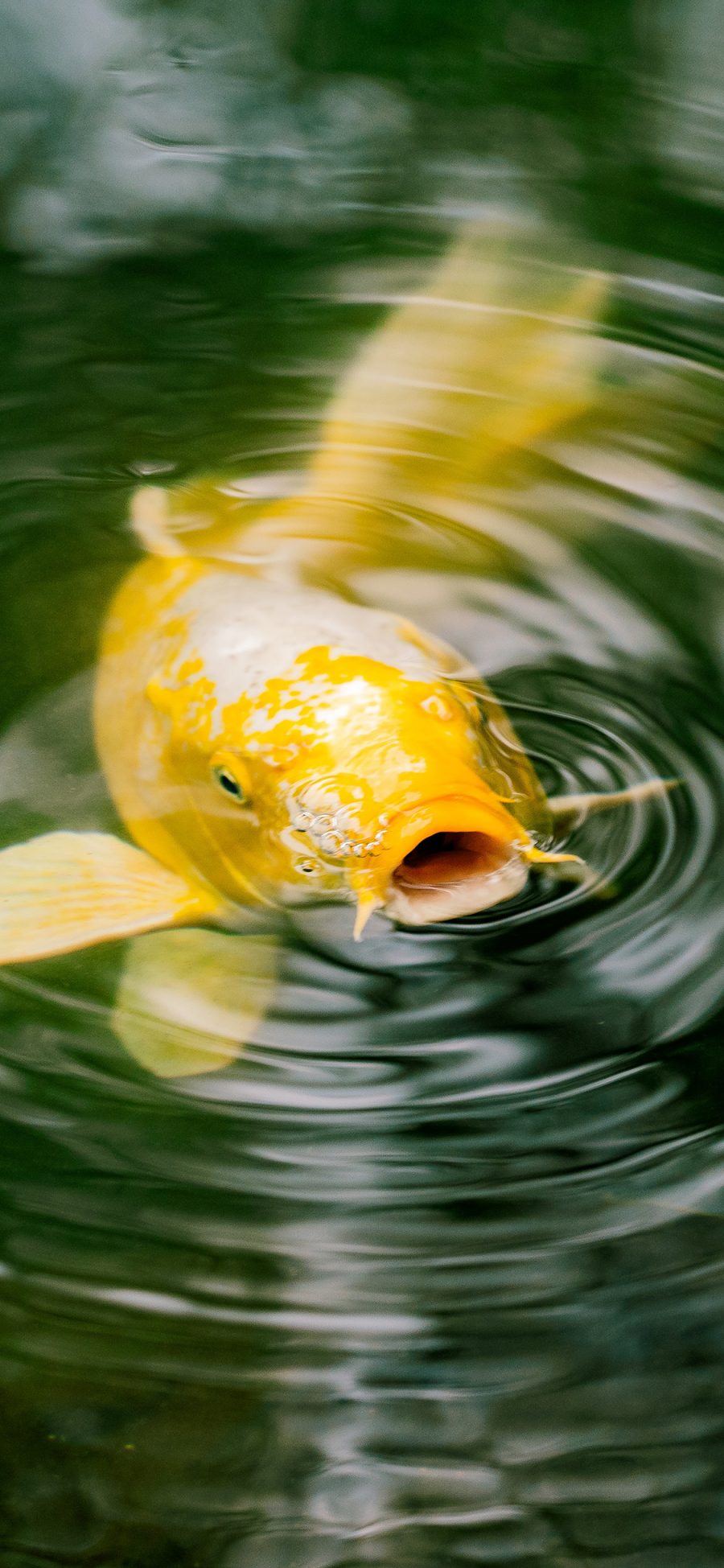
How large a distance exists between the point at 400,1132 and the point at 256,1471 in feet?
1.59

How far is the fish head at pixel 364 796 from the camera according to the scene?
1943mm

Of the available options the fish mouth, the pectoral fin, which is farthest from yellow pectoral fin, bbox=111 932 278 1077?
the pectoral fin

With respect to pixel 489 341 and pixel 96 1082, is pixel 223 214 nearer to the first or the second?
pixel 489 341

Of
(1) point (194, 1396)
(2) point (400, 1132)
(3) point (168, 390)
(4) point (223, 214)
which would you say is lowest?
(1) point (194, 1396)

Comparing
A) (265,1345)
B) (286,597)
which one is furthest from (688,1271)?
(286,597)

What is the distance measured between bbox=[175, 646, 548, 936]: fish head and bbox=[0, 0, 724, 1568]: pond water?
0.13 meters

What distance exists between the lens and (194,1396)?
63.8 inches

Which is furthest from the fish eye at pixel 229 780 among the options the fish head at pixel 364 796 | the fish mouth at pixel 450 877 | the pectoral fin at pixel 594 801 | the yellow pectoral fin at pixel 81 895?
the pectoral fin at pixel 594 801

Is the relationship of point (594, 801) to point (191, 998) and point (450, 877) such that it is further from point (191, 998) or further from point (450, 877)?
point (191, 998)

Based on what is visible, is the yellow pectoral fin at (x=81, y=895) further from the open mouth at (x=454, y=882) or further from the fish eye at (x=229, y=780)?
the open mouth at (x=454, y=882)

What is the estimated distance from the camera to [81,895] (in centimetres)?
228

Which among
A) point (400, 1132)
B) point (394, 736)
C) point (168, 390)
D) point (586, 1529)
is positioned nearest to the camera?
point (586, 1529)

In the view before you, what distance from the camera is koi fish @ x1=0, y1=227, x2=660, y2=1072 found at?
2008mm

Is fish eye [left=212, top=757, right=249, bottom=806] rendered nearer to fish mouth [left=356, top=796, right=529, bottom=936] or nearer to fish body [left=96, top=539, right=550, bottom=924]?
fish body [left=96, top=539, right=550, bottom=924]
